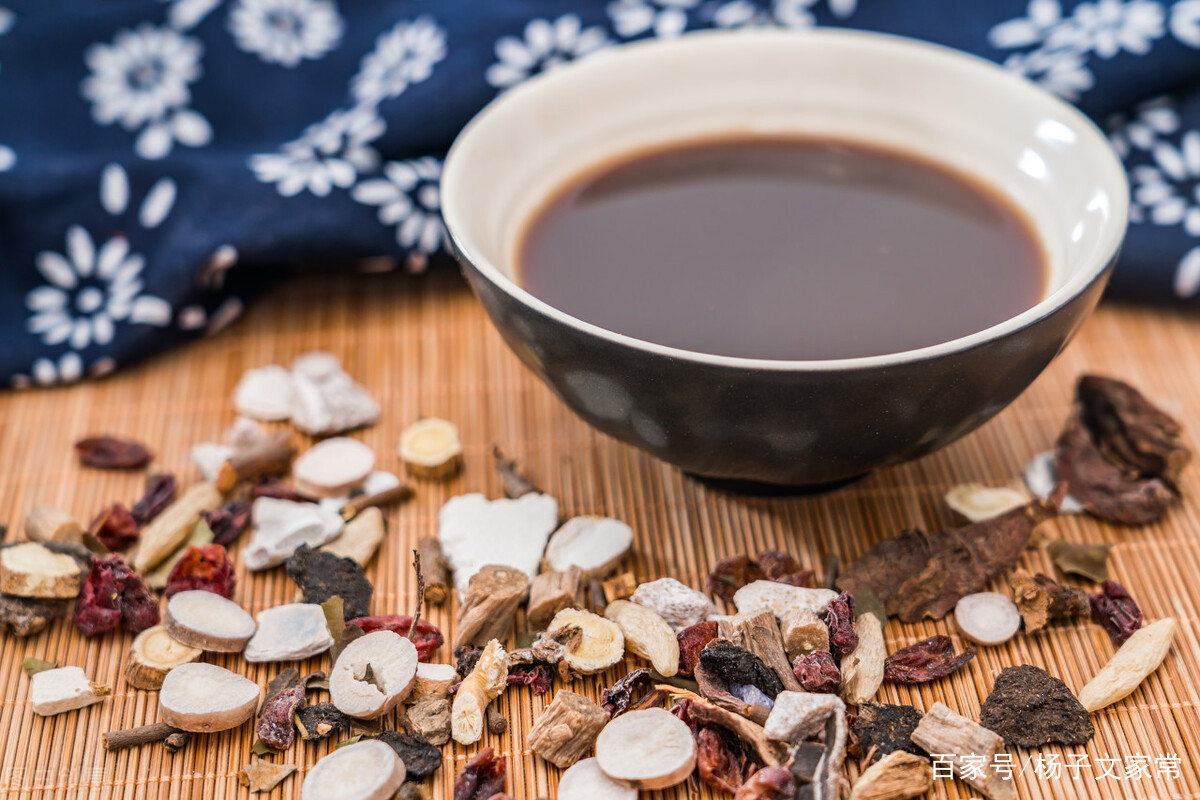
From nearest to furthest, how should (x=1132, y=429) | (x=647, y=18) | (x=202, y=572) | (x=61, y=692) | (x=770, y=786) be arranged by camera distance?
(x=770, y=786) < (x=61, y=692) < (x=202, y=572) < (x=1132, y=429) < (x=647, y=18)

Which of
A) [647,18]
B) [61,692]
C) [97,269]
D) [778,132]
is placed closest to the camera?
[61,692]

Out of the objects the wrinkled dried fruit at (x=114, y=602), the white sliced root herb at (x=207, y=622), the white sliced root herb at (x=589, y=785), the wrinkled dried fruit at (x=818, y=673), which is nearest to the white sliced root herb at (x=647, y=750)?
the white sliced root herb at (x=589, y=785)

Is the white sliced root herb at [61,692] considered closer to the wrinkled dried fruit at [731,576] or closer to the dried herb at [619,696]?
the dried herb at [619,696]

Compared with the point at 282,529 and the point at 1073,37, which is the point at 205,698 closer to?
the point at 282,529

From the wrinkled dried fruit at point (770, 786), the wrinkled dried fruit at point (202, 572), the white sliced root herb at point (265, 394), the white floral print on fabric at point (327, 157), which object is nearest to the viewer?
the wrinkled dried fruit at point (770, 786)

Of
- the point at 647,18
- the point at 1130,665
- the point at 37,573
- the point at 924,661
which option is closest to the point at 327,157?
the point at 647,18

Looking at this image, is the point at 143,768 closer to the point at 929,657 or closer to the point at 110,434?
the point at 110,434

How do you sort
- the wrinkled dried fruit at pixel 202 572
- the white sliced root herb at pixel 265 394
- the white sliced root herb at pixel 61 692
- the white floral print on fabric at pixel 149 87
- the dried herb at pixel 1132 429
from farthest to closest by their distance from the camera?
the white floral print on fabric at pixel 149 87
the white sliced root herb at pixel 265 394
the dried herb at pixel 1132 429
the wrinkled dried fruit at pixel 202 572
the white sliced root herb at pixel 61 692
